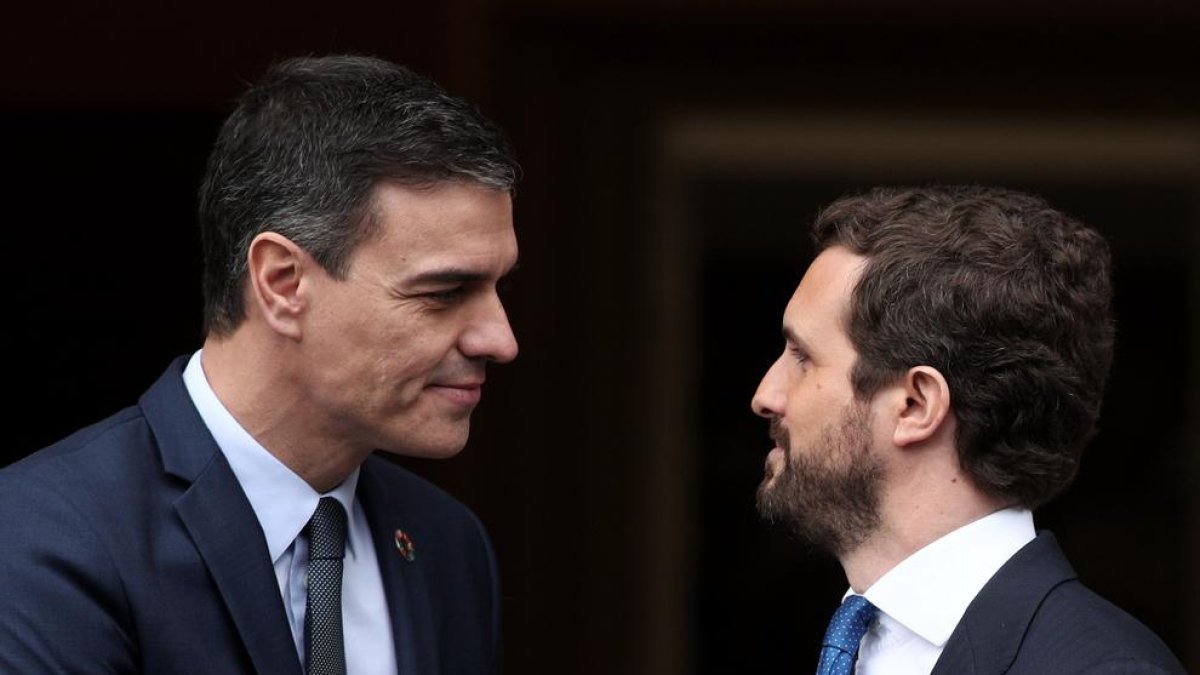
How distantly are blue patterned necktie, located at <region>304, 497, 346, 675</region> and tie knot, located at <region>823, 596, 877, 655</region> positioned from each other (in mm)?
728

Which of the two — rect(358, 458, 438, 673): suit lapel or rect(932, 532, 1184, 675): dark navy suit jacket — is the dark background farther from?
rect(932, 532, 1184, 675): dark navy suit jacket

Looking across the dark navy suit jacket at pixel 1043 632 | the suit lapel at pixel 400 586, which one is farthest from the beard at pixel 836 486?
the suit lapel at pixel 400 586

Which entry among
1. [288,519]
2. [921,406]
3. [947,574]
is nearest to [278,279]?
[288,519]

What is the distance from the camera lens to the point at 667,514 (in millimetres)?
5625

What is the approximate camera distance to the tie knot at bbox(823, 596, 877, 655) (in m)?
2.74

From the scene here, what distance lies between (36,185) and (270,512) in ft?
7.68

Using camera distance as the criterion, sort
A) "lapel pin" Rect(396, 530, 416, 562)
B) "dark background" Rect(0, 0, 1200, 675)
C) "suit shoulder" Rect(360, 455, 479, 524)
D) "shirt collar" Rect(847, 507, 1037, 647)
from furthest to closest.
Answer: "dark background" Rect(0, 0, 1200, 675) → "suit shoulder" Rect(360, 455, 479, 524) → "lapel pin" Rect(396, 530, 416, 562) → "shirt collar" Rect(847, 507, 1037, 647)

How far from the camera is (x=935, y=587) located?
267 centimetres

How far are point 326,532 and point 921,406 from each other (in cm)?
92

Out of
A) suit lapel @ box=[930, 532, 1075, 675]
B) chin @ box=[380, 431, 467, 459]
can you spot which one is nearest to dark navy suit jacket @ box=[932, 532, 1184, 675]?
suit lapel @ box=[930, 532, 1075, 675]

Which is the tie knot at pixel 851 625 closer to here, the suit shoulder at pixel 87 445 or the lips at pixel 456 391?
the lips at pixel 456 391

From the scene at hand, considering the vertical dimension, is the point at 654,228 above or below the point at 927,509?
above

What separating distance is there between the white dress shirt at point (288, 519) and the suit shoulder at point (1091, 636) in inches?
39.7

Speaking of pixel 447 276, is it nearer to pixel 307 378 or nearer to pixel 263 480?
pixel 307 378
